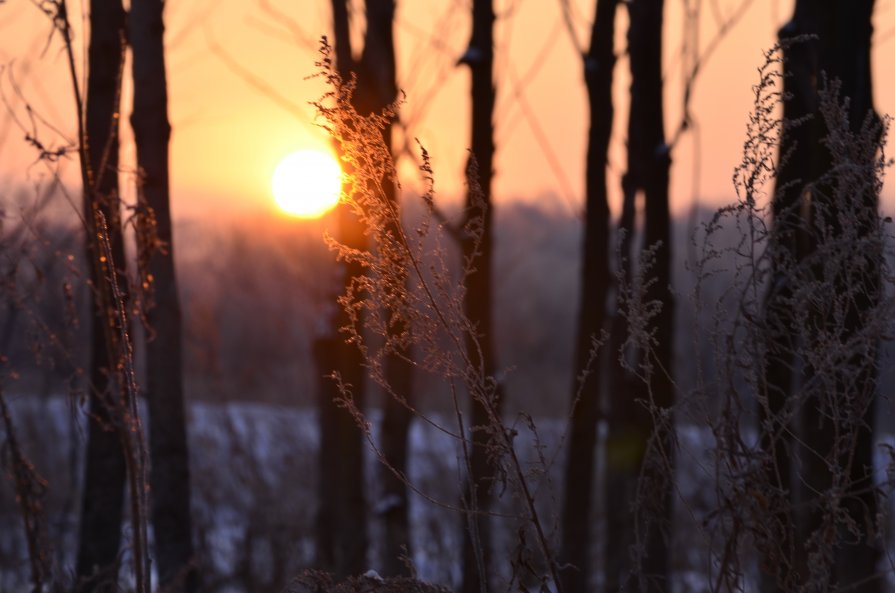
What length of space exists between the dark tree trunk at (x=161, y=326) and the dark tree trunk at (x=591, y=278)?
9.55 ft

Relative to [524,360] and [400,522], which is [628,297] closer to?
[400,522]

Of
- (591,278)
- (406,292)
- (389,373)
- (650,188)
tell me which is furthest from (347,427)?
(406,292)

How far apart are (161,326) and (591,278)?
3283 millimetres

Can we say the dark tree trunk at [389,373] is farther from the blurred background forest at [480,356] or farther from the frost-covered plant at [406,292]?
the frost-covered plant at [406,292]

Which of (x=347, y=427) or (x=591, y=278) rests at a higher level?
(x=591, y=278)

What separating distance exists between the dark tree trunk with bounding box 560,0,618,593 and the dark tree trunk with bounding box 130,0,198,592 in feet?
9.55

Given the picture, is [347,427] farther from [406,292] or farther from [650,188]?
[406,292]

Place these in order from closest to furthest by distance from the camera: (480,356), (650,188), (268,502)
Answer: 1. (480,356)
2. (650,188)
3. (268,502)

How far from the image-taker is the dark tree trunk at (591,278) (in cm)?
706

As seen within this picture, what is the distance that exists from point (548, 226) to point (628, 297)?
35410 mm

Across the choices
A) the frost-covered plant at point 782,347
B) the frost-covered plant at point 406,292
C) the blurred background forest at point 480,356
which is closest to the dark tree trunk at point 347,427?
the blurred background forest at point 480,356

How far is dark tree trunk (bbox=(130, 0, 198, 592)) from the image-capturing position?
4402 mm

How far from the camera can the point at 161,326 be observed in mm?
4477

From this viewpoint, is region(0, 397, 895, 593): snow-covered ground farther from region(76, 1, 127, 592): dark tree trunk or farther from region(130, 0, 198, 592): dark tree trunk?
region(130, 0, 198, 592): dark tree trunk
